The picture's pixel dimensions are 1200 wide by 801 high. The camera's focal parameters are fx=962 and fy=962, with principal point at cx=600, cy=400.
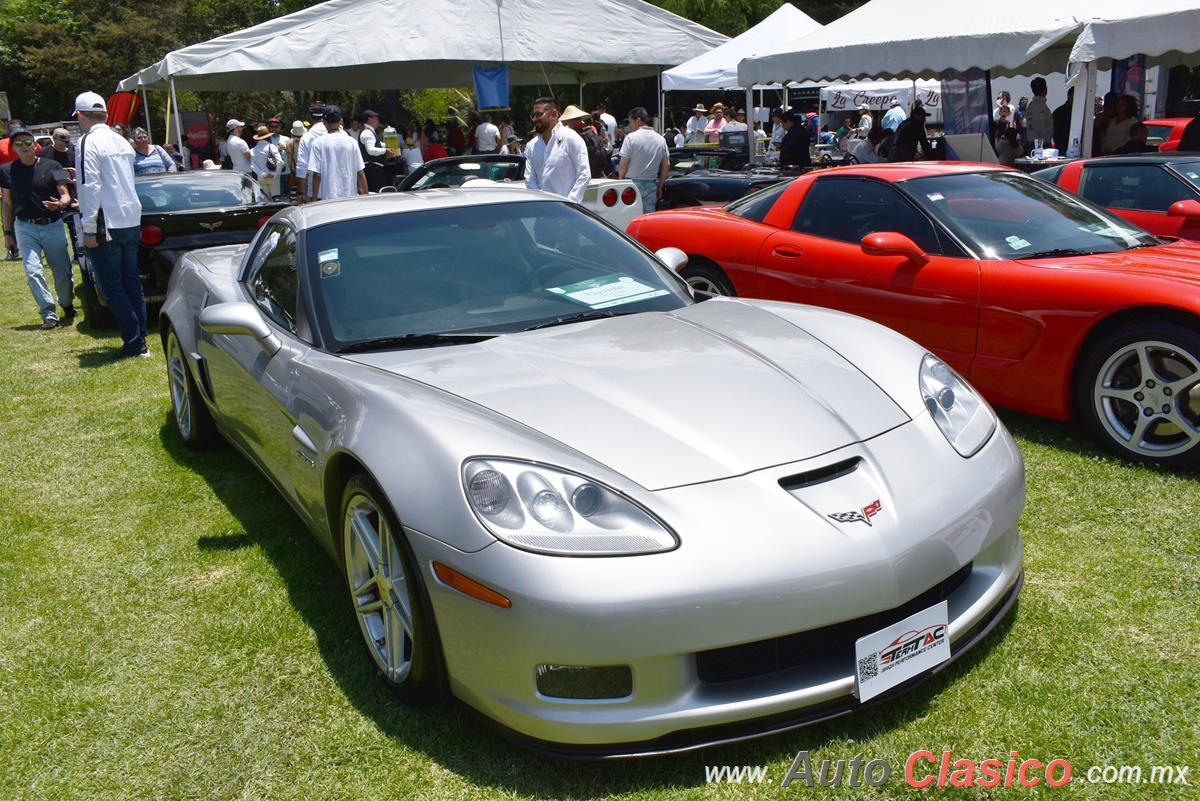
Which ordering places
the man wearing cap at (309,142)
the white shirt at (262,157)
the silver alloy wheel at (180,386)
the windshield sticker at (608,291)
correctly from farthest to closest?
the white shirt at (262,157), the man wearing cap at (309,142), the silver alloy wheel at (180,386), the windshield sticker at (608,291)

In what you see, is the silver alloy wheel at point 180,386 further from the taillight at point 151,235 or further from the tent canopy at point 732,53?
the tent canopy at point 732,53

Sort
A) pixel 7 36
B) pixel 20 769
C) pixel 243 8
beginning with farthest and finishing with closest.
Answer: pixel 7 36
pixel 243 8
pixel 20 769

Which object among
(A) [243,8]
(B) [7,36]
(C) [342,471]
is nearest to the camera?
(C) [342,471]

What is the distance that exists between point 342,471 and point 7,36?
55882mm

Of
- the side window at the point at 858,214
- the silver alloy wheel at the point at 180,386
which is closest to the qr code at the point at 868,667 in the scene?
the side window at the point at 858,214

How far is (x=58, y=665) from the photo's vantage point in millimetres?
2971

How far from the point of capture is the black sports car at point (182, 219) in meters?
8.07

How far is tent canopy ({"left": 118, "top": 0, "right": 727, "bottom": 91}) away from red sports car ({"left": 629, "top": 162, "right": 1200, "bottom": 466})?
10166 mm

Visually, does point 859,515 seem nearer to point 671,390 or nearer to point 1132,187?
point 671,390

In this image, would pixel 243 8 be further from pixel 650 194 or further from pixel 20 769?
pixel 20 769

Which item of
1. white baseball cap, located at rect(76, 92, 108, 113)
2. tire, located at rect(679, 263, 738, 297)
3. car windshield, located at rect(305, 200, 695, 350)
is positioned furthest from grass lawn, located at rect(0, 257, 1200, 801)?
white baseball cap, located at rect(76, 92, 108, 113)

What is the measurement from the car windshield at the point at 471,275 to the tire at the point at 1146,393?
1900 mm

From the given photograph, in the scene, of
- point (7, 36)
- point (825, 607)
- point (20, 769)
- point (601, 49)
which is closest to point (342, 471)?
point (20, 769)

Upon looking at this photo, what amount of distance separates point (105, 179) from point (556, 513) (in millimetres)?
5959
